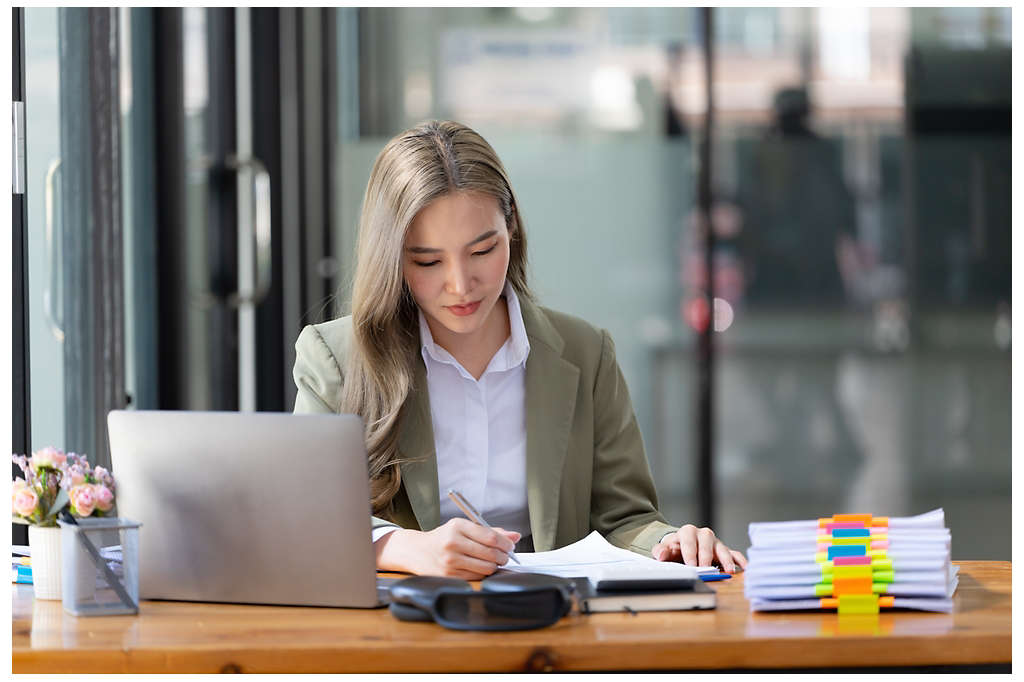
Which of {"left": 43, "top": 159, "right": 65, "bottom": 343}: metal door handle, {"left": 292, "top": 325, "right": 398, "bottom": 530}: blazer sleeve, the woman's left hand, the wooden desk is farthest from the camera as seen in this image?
{"left": 43, "top": 159, "right": 65, "bottom": 343}: metal door handle

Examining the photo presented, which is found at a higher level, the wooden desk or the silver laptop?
the silver laptop

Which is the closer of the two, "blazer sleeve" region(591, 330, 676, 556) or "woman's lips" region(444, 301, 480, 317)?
"woman's lips" region(444, 301, 480, 317)

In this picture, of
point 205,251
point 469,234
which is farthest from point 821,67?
point 469,234

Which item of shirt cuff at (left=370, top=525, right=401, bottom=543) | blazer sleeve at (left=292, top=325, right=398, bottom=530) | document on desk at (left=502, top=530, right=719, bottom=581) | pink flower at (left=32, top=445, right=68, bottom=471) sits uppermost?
blazer sleeve at (left=292, top=325, right=398, bottom=530)

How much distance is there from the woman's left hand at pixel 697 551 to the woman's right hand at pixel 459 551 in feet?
0.86

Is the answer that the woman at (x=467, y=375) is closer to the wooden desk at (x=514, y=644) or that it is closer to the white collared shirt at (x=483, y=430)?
the white collared shirt at (x=483, y=430)

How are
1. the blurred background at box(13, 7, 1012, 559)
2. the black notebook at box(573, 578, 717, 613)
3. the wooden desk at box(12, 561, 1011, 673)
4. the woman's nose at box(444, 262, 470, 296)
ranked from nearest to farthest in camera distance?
the wooden desk at box(12, 561, 1011, 673)
the black notebook at box(573, 578, 717, 613)
the woman's nose at box(444, 262, 470, 296)
the blurred background at box(13, 7, 1012, 559)

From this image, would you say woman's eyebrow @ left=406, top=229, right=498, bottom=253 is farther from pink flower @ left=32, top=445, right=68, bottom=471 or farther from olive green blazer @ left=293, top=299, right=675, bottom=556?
pink flower @ left=32, top=445, right=68, bottom=471

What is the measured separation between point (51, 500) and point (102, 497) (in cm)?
7

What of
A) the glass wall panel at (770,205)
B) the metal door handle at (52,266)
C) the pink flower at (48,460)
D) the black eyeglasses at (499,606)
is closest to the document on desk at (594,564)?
the black eyeglasses at (499,606)

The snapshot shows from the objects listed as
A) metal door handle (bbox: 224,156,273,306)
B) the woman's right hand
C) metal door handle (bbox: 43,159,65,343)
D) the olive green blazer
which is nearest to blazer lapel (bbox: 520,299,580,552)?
the olive green blazer

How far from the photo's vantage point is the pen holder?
1.49m

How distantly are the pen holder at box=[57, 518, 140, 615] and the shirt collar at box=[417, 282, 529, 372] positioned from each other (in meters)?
0.71

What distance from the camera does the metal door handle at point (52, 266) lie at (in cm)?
261
